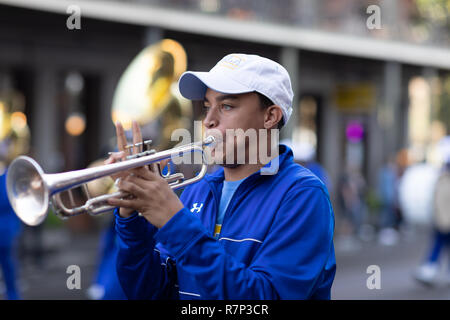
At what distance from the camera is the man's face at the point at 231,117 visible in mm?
1954

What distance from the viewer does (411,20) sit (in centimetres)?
1888

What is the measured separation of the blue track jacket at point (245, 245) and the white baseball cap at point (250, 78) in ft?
0.71

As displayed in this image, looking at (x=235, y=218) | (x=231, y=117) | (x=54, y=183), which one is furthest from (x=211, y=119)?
(x=54, y=183)

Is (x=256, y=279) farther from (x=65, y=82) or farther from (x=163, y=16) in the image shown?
(x=65, y=82)

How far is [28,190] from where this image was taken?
1.87 m

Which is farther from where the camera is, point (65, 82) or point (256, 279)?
point (65, 82)

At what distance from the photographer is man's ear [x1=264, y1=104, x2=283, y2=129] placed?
201cm

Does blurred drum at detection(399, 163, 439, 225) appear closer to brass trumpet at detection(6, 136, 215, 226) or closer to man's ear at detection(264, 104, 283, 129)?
man's ear at detection(264, 104, 283, 129)

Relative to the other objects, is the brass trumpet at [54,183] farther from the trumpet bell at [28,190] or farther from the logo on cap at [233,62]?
the logo on cap at [233,62]

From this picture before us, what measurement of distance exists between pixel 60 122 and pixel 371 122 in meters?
10.2

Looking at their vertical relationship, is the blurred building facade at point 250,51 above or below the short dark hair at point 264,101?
above

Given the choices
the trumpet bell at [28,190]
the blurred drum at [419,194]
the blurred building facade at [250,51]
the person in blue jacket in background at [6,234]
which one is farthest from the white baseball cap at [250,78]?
the blurred building facade at [250,51]

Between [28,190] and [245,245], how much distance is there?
26.9 inches
